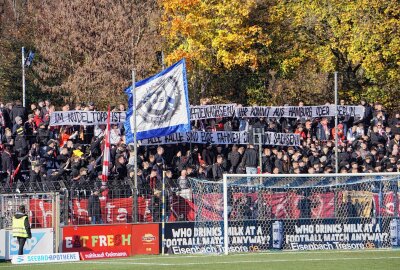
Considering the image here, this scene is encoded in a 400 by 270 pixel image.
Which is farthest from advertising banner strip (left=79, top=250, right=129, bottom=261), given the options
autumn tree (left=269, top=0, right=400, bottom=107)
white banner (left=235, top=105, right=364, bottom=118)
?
autumn tree (left=269, top=0, right=400, bottom=107)

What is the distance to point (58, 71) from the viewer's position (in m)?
58.6

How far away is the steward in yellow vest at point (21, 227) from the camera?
108 ft

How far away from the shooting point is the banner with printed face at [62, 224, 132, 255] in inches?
1373

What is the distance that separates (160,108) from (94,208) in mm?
5078

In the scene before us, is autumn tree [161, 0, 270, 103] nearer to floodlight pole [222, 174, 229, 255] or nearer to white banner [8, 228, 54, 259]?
floodlight pole [222, 174, 229, 255]

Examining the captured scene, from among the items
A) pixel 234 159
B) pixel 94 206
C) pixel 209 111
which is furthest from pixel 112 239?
pixel 209 111

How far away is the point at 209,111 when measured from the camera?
42969mm

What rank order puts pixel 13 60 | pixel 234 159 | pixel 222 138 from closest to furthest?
pixel 234 159 → pixel 222 138 → pixel 13 60

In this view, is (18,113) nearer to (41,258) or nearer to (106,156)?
(106,156)

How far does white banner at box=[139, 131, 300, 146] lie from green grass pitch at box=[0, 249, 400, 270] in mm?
7600

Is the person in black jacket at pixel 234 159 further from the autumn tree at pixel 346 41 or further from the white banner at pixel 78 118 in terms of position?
the autumn tree at pixel 346 41

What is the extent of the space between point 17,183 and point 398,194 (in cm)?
1209

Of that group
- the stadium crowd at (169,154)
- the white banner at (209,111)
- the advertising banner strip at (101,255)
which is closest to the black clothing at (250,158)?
→ the stadium crowd at (169,154)

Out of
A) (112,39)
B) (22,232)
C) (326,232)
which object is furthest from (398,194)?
(112,39)
